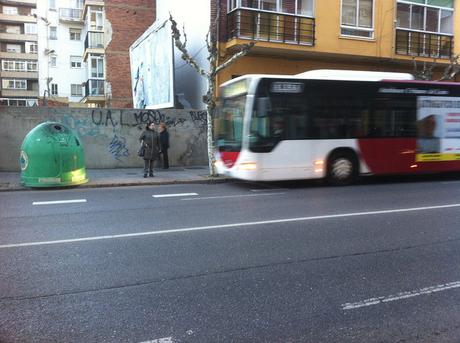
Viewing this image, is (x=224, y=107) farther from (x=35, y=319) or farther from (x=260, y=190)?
(x=35, y=319)

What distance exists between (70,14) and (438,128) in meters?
49.3

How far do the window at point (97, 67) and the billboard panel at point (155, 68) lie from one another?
14.4m

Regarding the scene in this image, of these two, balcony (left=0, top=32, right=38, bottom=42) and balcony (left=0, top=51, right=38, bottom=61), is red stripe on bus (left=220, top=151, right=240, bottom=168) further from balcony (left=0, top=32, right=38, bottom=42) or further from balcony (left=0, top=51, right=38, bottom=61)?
balcony (left=0, top=32, right=38, bottom=42)

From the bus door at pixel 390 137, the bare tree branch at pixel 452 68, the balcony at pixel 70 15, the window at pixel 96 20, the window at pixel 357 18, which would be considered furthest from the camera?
the balcony at pixel 70 15

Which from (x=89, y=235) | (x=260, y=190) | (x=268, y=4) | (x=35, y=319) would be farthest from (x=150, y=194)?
(x=268, y=4)

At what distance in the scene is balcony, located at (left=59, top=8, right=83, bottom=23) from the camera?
173 ft

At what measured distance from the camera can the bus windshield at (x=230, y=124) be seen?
11773 mm

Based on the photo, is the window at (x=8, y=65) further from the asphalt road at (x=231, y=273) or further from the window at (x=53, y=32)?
the asphalt road at (x=231, y=273)

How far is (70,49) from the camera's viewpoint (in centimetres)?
5341

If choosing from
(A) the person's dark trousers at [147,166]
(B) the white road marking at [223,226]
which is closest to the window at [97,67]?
(A) the person's dark trousers at [147,166]

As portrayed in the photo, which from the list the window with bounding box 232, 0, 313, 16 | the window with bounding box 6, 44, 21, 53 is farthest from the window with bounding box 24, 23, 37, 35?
the window with bounding box 232, 0, 313, 16

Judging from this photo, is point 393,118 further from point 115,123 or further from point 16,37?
point 16,37

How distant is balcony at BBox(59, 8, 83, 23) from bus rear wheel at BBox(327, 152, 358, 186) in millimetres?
48374

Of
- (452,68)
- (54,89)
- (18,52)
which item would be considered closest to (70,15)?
(54,89)
